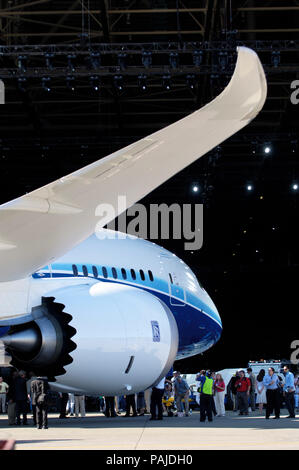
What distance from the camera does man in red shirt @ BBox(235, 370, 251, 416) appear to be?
66.6ft

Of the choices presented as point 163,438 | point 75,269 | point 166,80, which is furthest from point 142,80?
point 163,438

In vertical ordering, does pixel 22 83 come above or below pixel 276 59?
below

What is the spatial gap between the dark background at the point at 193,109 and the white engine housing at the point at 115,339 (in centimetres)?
902

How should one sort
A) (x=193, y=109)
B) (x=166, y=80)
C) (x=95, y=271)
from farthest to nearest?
(x=193, y=109)
(x=166, y=80)
(x=95, y=271)

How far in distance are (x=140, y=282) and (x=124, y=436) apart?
434 centimetres

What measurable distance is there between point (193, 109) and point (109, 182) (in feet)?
75.4

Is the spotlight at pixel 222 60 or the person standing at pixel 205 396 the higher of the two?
the spotlight at pixel 222 60

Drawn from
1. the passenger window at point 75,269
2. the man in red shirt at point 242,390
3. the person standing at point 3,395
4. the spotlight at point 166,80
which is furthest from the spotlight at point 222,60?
the person standing at point 3,395

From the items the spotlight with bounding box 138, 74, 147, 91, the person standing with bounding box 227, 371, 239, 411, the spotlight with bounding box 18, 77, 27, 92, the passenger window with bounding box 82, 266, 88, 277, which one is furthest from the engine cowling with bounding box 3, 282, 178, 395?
the person standing with bounding box 227, 371, 239, 411

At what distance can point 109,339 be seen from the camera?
12.8m

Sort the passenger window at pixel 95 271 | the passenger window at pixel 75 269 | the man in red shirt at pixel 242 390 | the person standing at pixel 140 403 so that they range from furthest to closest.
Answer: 1. the person standing at pixel 140 403
2. the man in red shirt at pixel 242 390
3. the passenger window at pixel 95 271
4. the passenger window at pixel 75 269

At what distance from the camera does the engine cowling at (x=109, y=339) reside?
1241cm

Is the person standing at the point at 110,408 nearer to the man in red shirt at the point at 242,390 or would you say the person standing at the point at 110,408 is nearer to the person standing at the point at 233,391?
the man in red shirt at the point at 242,390

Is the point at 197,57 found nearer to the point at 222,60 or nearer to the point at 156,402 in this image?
the point at 222,60
